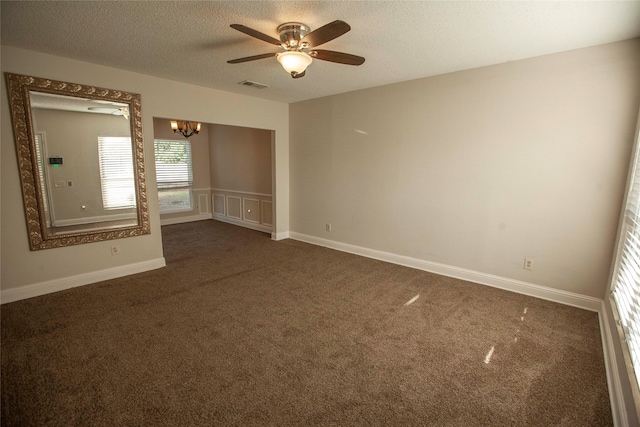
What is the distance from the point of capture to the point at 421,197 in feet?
13.0

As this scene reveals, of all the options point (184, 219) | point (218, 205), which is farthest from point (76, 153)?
point (218, 205)

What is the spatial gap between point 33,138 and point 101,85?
91 centimetres

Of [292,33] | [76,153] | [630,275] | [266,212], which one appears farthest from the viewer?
[266,212]

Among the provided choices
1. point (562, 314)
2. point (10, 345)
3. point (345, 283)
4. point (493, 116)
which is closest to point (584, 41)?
point (493, 116)

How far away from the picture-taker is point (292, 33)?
2.34 metres

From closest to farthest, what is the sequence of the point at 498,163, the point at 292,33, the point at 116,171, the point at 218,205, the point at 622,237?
the point at 292,33 < the point at 622,237 < the point at 498,163 < the point at 116,171 < the point at 218,205

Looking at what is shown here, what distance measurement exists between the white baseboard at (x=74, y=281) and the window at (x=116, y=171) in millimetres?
804

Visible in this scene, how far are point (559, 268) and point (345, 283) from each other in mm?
2274

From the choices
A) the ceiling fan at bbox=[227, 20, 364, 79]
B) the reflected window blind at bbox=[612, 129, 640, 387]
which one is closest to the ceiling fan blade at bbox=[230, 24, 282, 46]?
the ceiling fan at bbox=[227, 20, 364, 79]

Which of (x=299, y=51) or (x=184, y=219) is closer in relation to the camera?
(x=299, y=51)

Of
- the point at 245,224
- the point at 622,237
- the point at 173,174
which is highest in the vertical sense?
the point at 173,174

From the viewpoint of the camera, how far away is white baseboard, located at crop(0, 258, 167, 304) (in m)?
3.02

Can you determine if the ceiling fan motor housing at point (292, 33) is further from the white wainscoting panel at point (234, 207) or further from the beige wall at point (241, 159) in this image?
the white wainscoting panel at point (234, 207)

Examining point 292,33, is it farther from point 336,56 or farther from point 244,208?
point 244,208
